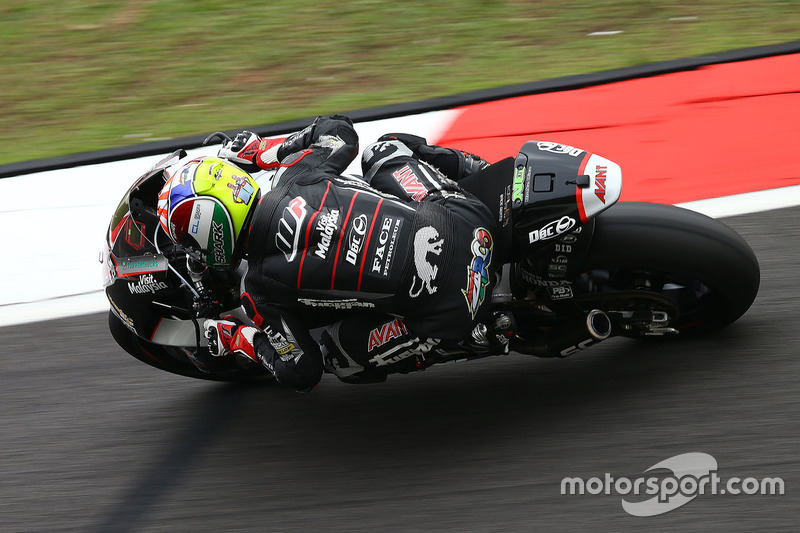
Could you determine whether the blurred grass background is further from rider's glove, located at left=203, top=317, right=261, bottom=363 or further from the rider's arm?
rider's glove, located at left=203, top=317, right=261, bottom=363

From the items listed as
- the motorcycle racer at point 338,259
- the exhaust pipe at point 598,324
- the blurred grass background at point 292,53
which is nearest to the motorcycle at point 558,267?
the exhaust pipe at point 598,324

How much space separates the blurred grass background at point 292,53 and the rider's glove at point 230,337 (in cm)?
326

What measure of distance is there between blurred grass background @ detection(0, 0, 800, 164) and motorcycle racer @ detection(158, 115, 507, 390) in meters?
3.30

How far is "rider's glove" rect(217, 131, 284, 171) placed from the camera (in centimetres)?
348

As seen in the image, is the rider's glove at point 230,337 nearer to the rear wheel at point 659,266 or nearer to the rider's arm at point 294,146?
the rider's arm at point 294,146

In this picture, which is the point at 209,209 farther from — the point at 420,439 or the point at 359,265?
the point at 420,439

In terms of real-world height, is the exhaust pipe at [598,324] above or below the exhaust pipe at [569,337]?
above

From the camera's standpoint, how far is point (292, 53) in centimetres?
729

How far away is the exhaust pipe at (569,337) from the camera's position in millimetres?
3188

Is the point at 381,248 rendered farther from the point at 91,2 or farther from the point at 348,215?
the point at 91,2

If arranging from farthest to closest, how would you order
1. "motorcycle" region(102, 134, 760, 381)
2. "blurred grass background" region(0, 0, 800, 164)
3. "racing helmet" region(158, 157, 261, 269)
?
1. "blurred grass background" region(0, 0, 800, 164)
2. "motorcycle" region(102, 134, 760, 381)
3. "racing helmet" region(158, 157, 261, 269)

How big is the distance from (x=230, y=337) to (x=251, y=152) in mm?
764

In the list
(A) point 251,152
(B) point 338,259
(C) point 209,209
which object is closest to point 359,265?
(B) point 338,259

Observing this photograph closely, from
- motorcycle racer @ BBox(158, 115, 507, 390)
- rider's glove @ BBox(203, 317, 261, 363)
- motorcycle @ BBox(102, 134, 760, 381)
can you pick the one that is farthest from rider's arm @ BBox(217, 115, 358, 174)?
rider's glove @ BBox(203, 317, 261, 363)
